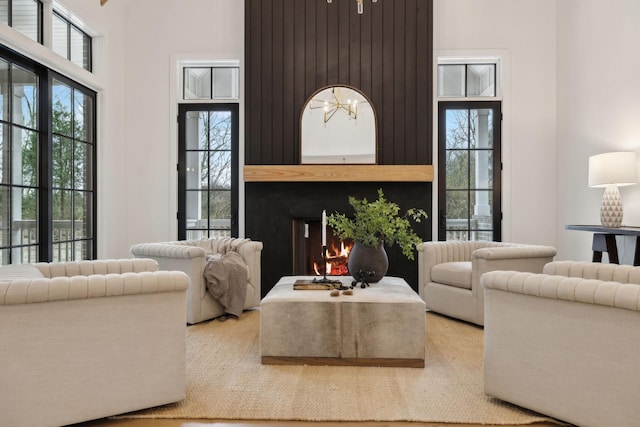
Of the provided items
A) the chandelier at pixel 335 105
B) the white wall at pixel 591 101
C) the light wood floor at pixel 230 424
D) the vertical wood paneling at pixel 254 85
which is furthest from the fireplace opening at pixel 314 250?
the light wood floor at pixel 230 424

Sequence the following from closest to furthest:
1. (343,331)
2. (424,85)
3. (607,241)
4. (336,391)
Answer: (336,391) < (343,331) < (607,241) < (424,85)

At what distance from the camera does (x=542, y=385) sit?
1.94m

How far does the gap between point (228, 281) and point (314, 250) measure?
4.66ft

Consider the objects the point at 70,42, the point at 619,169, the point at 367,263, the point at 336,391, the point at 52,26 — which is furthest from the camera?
the point at 70,42

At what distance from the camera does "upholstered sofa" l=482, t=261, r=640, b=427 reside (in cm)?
169

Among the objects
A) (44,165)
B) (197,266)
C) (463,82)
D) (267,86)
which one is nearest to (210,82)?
(267,86)

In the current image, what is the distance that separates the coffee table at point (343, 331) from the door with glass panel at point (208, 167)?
8.89 feet

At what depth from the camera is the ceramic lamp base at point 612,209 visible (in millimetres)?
3639

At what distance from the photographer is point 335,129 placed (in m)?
4.91

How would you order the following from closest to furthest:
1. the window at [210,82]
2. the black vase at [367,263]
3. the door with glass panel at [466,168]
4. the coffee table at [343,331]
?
the coffee table at [343,331] → the black vase at [367,263] → the door with glass panel at [466,168] → the window at [210,82]

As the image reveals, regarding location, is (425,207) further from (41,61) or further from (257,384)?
(41,61)

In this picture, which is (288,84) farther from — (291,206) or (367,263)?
(367,263)

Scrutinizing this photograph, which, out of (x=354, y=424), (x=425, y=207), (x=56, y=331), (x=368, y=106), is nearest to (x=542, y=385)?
(x=354, y=424)

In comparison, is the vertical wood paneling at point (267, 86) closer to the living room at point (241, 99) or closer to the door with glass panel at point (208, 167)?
the living room at point (241, 99)
